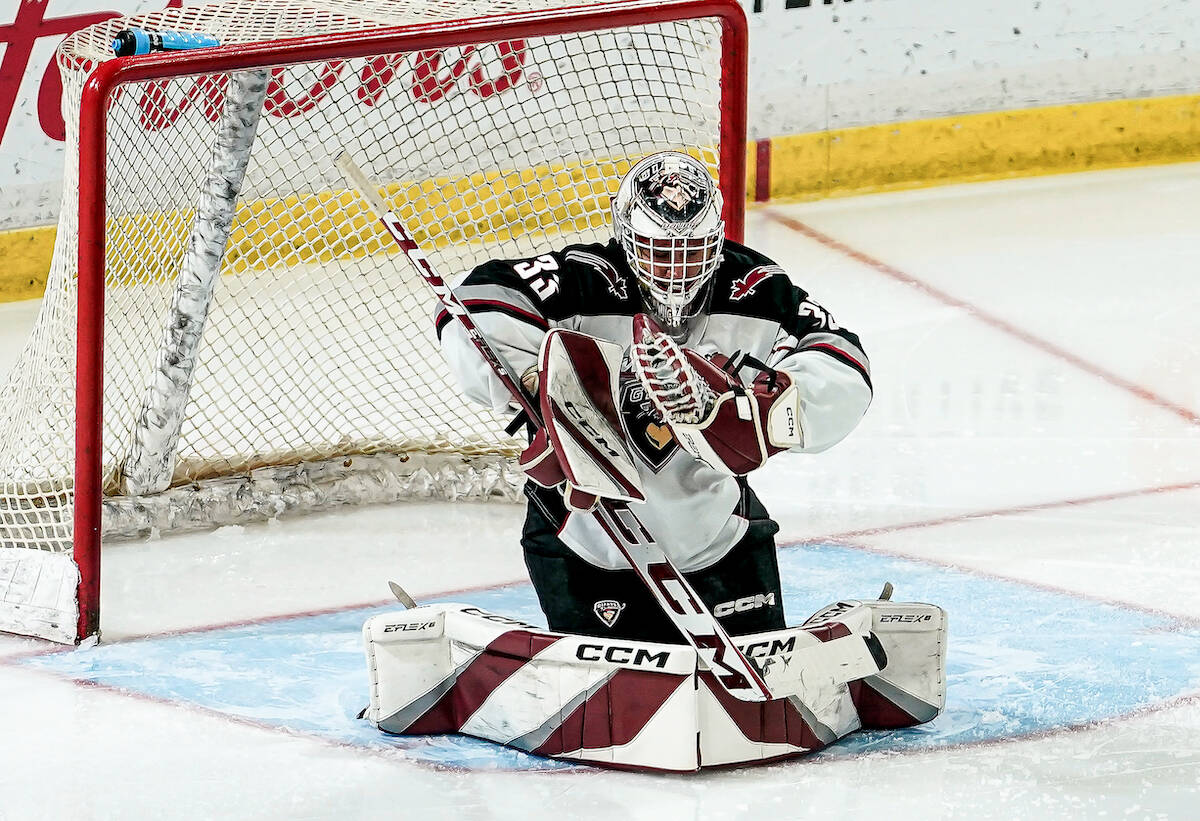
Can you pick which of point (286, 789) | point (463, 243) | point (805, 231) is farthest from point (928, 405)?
point (286, 789)

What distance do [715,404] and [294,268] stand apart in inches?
80.8

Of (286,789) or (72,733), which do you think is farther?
(72,733)

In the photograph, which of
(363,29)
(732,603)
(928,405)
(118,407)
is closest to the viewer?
(732,603)

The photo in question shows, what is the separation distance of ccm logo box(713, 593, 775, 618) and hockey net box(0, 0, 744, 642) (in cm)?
108

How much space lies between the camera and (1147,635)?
9.83 feet

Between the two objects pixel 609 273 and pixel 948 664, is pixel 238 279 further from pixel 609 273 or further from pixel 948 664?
pixel 948 664

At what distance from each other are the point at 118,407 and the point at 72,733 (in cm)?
127

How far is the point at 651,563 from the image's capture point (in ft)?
8.13

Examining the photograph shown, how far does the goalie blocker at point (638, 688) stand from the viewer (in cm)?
240

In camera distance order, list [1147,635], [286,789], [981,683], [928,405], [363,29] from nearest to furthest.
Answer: [286,789], [981,683], [1147,635], [363,29], [928,405]

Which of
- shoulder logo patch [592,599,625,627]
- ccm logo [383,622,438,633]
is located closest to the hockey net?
ccm logo [383,622,438,633]

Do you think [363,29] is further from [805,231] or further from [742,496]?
[805,231]

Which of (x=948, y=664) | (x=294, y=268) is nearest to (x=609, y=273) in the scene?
(x=948, y=664)

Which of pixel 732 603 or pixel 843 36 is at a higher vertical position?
pixel 843 36
